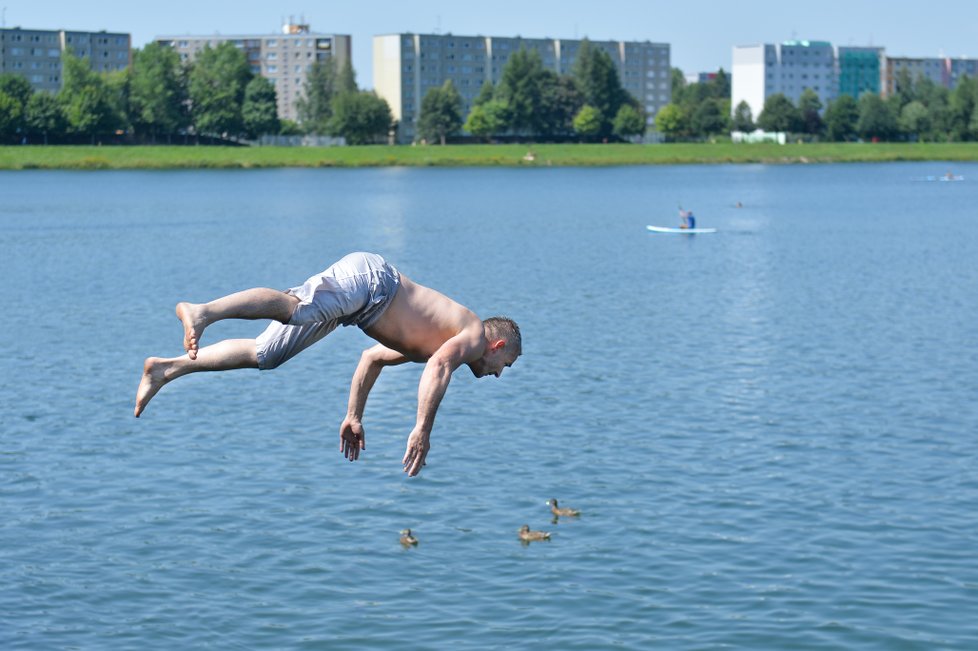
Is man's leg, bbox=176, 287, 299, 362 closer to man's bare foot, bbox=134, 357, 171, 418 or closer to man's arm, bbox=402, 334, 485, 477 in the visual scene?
man's bare foot, bbox=134, 357, 171, 418

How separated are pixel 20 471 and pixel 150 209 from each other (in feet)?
287

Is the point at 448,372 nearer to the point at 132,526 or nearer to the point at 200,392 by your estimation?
the point at 132,526

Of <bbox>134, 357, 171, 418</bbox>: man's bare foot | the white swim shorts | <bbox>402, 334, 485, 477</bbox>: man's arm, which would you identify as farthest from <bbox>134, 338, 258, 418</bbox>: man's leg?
<bbox>402, 334, 485, 477</bbox>: man's arm

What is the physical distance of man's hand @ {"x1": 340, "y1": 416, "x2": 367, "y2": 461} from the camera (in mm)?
12891

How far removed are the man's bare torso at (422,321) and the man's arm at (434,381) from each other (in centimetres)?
6

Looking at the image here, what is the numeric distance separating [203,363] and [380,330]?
143 centimetres

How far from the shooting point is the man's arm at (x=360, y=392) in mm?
12914

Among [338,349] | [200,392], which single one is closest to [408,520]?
[200,392]

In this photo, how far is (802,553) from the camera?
2516 cm

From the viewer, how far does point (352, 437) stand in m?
13.0

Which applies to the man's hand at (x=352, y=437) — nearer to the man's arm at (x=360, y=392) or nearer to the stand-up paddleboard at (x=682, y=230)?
the man's arm at (x=360, y=392)

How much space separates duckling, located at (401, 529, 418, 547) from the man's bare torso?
13711 mm

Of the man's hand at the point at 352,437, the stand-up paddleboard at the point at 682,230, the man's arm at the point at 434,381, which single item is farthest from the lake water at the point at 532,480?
the stand-up paddleboard at the point at 682,230

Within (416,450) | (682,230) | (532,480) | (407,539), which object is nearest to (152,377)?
(416,450)
